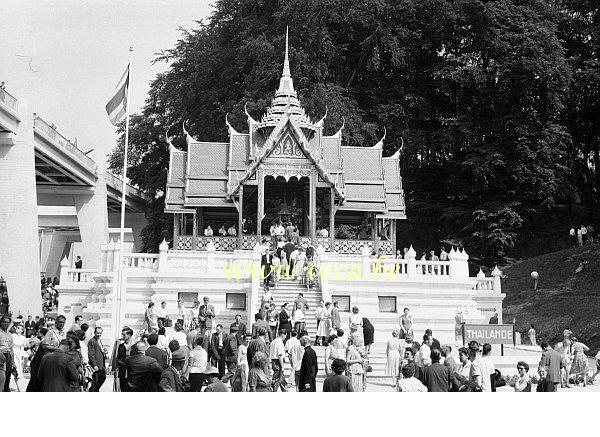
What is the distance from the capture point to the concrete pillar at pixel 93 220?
187 feet

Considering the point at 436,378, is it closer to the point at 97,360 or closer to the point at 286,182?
the point at 97,360

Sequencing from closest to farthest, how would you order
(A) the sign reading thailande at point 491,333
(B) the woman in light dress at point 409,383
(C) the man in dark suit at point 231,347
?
(B) the woman in light dress at point 409,383 → (C) the man in dark suit at point 231,347 → (A) the sign reading thailande at point 491,333

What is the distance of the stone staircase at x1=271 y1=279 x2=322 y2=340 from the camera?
93.2 feet

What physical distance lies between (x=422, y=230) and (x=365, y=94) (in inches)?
398

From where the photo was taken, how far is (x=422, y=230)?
55500 millimetres

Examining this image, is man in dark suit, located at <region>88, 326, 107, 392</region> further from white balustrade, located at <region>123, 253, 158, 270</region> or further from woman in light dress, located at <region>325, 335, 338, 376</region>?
white balustrade, located at <region>123, 253, 158, 270</region>

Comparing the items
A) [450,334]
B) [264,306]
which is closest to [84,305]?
[264,306]

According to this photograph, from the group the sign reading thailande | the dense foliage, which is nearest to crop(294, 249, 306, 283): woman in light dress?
the sign reading thailande

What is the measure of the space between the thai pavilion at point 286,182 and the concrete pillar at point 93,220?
1680cm

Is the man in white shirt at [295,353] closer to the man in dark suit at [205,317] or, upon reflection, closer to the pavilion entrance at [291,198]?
the man in dark suit at [205,317]

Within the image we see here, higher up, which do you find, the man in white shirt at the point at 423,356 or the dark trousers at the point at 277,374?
the man in white shirt at the point at 423,356

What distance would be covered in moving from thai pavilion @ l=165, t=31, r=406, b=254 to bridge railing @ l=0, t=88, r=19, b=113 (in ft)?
25.0

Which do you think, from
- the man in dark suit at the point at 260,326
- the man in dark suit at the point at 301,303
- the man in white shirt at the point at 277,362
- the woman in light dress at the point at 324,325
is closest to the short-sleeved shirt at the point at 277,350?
the man in white shirt at the point at 277,362

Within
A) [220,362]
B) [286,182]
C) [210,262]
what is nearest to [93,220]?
[286,182]
